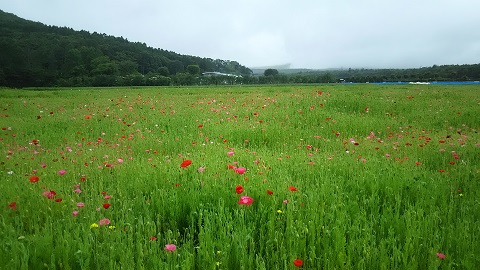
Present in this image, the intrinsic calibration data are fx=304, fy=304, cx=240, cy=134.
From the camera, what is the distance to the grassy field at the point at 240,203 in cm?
Result: 232

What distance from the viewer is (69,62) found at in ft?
332

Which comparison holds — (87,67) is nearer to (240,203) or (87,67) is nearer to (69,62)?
(69,62)

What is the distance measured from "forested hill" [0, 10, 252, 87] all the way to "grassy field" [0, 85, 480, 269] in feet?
268

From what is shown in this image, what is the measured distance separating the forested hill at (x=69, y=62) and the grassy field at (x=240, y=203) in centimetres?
8178

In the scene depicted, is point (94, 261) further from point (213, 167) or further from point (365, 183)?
point (365, 183)

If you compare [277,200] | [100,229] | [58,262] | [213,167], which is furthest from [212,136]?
[58,262]

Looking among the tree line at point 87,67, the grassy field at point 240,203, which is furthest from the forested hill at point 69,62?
the grassy field at point 240,203

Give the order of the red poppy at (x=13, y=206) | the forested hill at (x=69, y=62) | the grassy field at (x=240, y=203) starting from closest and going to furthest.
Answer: the grassy field at (x=240, y=203), the red poppy at (x=13, y=206), the forested hill at (x=69, y=62)

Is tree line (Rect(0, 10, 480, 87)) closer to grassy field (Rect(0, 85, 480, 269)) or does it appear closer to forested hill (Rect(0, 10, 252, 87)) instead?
forested hill (Rect(0, 10, 252, 87))

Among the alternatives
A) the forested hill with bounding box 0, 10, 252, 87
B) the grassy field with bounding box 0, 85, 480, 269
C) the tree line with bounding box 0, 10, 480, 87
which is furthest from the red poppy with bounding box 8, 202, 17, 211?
the forested hill with bounding box 0, 10, 252, 87

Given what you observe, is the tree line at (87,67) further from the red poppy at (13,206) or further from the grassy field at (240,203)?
the red poppy at (13,206)

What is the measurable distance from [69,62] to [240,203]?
382ft

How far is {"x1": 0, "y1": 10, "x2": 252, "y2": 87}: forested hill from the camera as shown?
264 ft

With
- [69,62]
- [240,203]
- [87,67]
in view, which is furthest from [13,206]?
[69,62]
